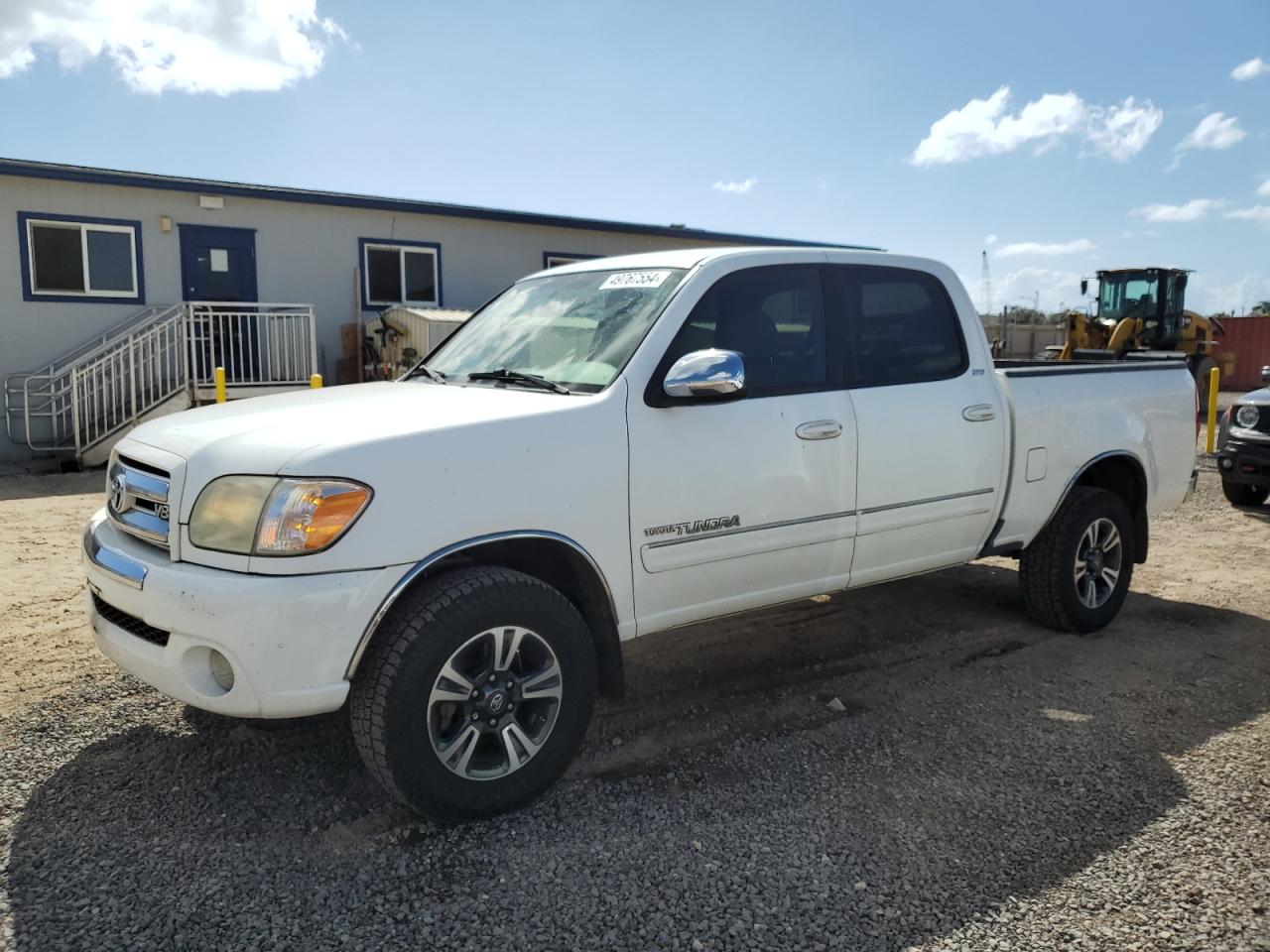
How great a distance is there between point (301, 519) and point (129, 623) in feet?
2.80

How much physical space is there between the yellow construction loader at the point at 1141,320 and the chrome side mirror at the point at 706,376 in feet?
63.7

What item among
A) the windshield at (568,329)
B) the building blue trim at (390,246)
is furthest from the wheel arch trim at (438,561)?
the building blue trim at (390,246)

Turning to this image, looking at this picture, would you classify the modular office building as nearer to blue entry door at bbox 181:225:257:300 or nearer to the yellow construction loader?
blue entry door at bbox 181:225:257:300

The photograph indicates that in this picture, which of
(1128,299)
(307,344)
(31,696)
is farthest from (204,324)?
(1128,299)

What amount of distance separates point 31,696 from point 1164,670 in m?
5.23

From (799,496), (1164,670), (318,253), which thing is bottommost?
(1164,670)

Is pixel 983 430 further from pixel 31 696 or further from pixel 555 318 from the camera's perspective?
pixel 31 696

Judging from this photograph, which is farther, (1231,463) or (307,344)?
(307,344)

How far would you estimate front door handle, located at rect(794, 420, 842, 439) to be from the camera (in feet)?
12.7

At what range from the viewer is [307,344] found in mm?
14305

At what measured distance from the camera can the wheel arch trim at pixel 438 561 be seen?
292 cm

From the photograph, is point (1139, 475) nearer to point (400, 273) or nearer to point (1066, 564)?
point (1066, 564)

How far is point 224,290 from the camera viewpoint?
46.6ft

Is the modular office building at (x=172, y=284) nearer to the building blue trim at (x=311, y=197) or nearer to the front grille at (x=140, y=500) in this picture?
the building blue trim at (x=311, y=197)
